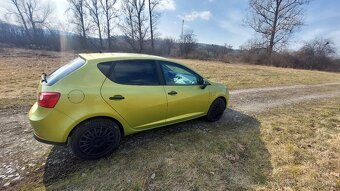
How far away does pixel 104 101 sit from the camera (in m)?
3.05

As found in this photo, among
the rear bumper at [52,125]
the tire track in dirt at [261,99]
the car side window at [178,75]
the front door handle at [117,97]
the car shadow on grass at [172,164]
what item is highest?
the car side window at [178,75]

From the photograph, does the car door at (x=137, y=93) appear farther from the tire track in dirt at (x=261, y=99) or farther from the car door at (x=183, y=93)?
the tire track in dirt at (x=261, y=99)

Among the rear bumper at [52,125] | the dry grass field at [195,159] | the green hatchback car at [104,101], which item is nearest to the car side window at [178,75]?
the green hatchback car at [104,101]

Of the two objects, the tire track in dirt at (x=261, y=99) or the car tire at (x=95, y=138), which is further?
the tire track in dirt at (x=261, y=99)

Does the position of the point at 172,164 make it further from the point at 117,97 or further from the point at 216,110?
the point at 216,110

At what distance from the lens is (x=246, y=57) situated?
107 ft

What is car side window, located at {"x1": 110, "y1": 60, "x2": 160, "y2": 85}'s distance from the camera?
129 inches

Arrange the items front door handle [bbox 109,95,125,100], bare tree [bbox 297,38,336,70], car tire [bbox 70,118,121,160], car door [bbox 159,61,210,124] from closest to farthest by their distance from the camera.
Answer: car tire [bbox 70,118,121,160]
front door handle [bbox 109,95,125,100]
car door [bbox 159,61,210,124]
bare tree [bbox 297,38,336,70]

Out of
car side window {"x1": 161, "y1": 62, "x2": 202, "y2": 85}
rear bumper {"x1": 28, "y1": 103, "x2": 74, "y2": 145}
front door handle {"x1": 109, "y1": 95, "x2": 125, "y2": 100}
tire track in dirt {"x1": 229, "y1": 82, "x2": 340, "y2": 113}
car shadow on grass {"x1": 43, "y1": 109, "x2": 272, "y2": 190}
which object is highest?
car side window {"x1": 161, "y1": 62, "x2": 202, "y2": 85}

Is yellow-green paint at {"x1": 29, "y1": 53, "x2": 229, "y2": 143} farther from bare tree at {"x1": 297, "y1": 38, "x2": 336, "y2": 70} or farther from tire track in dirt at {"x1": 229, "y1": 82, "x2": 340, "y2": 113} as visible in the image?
bare tree at {"x1": 297, "y1": 38, "x2": 336, "y2": 70}

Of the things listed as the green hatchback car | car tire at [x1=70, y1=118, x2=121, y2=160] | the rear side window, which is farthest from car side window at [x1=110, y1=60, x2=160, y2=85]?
car tire at [x1=70, y1=118, x2=121, y2=160]

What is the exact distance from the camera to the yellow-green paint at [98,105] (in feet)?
9.41

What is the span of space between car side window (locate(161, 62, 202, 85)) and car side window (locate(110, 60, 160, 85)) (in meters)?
0.26

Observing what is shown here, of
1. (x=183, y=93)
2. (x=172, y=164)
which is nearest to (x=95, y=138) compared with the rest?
(x=172, y=164)
